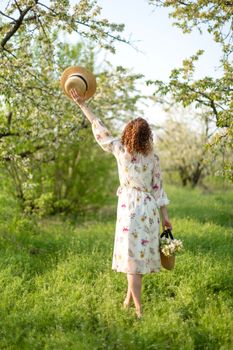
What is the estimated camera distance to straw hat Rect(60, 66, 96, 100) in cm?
587

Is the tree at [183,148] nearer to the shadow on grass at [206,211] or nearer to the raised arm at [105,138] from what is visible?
the shadow on grass at [206,211]

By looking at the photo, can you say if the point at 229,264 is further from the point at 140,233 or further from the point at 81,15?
the point at 81,15

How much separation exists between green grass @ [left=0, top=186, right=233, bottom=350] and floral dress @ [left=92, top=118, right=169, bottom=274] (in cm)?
50

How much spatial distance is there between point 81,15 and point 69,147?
5.32 m

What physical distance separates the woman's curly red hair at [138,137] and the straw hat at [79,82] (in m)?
0.85

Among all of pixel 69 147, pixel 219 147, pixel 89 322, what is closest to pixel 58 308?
pixel 89 322

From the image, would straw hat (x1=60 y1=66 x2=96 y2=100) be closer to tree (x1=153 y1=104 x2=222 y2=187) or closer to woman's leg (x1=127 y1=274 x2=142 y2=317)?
woman's leg (x1=127 y1=274 x2=142 y2=317)

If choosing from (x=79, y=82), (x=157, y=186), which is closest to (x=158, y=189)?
(x=157, y=186)

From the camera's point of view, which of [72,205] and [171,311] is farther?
[72,205]

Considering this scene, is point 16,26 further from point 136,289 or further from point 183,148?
point 183,148

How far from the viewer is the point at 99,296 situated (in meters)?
5.79

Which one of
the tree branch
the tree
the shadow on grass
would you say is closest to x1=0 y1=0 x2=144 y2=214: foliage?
the tree branch

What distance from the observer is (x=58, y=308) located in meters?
5.44

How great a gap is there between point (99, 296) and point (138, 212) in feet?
3.85
